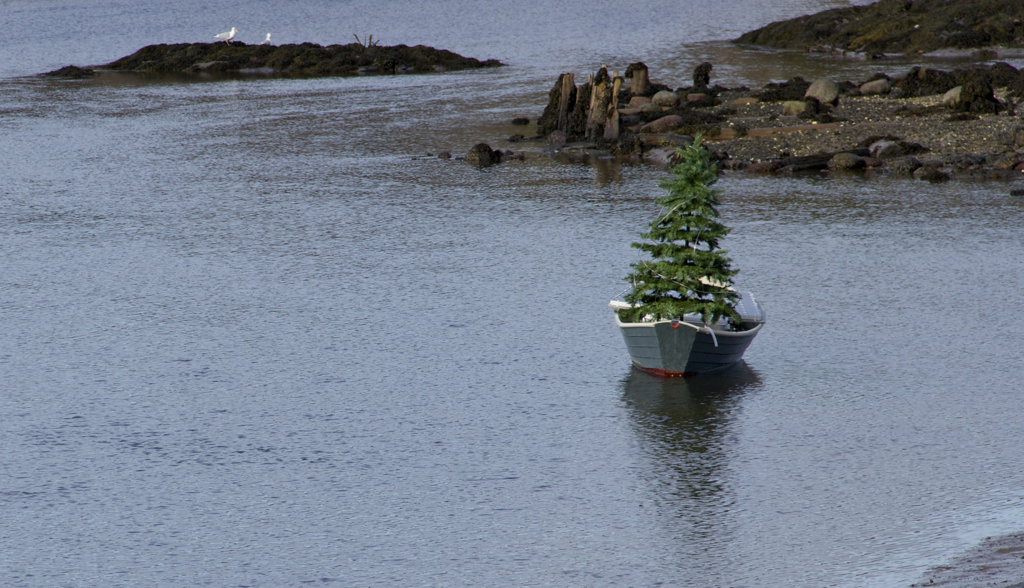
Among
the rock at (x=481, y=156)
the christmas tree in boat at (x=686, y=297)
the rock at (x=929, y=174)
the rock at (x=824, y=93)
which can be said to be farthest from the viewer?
the rock at (x=824, y=93)

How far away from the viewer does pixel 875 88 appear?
44688mm

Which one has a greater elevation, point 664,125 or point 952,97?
point 952,97

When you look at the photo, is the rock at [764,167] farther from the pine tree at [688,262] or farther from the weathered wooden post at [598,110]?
the pine tree at [688,262]

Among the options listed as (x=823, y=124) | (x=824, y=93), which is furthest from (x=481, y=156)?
(x=824, y=93)

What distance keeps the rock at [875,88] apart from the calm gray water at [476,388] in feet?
46.0

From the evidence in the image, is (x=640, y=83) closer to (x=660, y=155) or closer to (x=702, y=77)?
(x=702, y=77)

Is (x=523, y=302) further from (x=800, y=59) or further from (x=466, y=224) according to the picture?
(x=800, y=59)

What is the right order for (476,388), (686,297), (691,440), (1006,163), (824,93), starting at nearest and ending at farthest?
(691,440), (686,297), (476,388), (1006,163), (824,93)

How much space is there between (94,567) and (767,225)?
1924 cm

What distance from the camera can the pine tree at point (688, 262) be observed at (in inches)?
655

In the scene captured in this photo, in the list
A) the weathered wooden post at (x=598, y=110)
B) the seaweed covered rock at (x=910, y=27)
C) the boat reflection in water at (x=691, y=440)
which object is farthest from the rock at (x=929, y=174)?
the seaweed covered rock at (x=910, y=27)

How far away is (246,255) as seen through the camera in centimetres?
2534

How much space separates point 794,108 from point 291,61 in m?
41.4

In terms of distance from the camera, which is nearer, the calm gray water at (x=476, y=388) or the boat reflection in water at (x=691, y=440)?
the calm gray water at (x=476, y=388)
